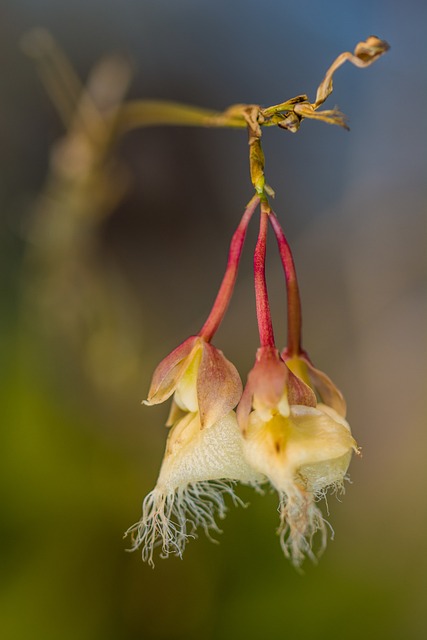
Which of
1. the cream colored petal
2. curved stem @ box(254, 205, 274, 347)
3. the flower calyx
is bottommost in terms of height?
the cream colored petal

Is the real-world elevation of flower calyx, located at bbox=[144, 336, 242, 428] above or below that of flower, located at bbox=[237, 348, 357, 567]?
above

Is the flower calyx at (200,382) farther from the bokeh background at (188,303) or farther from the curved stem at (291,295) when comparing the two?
the bokeh background at (188,303)

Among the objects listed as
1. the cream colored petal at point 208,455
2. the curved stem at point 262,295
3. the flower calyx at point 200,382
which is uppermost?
the curved stem at point 262,295

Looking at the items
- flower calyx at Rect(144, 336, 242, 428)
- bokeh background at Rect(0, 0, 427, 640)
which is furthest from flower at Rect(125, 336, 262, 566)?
bokeh background at Rect(0, 0, 427, 640)

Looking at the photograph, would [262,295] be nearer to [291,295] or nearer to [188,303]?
[291,295]

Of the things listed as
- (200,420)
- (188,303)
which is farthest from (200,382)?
(188,303)

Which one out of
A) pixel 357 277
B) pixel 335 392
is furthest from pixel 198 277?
pixel 335 392

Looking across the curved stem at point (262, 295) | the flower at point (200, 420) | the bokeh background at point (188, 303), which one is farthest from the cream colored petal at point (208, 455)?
the bokeh background at point (188, 303)

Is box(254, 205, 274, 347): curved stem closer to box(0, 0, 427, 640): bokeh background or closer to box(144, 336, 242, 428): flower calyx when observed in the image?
box(144, 336, 242, 428): flower calyx
